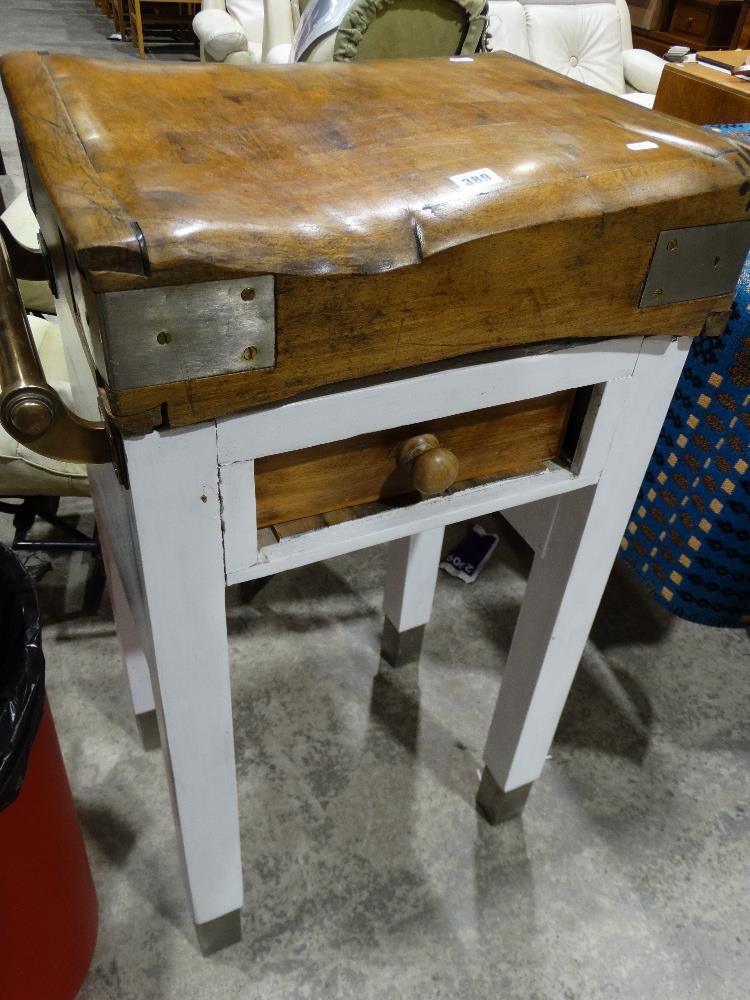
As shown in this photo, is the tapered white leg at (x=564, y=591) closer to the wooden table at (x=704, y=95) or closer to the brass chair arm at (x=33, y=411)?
the brass chair arm at (x=33, y=411)

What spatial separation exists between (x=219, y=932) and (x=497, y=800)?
41 cm

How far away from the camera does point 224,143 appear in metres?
0.60

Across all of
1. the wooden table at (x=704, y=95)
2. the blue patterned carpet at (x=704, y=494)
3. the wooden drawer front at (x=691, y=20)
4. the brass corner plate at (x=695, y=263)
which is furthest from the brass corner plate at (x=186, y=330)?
the wooden drawer front at (x=691, y=20)

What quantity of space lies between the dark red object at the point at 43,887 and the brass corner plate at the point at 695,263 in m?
0.74

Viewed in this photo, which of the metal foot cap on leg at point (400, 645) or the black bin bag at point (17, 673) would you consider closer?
the black bin bag at point (17, 673)

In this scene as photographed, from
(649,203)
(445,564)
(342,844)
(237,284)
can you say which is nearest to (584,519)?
(649,203)

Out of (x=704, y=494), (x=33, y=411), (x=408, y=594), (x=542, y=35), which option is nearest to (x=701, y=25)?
(x=542, y=35)

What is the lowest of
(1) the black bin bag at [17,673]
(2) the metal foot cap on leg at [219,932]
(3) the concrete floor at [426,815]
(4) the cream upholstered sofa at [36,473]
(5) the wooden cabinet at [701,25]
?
(3) the concrete floor at [426,815]

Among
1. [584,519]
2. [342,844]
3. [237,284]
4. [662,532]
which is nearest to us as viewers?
[237,284]

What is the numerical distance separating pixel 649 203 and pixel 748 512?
2.42 feet

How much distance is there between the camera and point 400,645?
4.53 feet

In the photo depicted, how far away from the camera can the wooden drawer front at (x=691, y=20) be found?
4.16 meters

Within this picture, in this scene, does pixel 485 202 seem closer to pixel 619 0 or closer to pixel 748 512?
pixel 748 512

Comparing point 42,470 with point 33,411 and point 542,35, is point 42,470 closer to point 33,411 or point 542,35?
point 33,411
